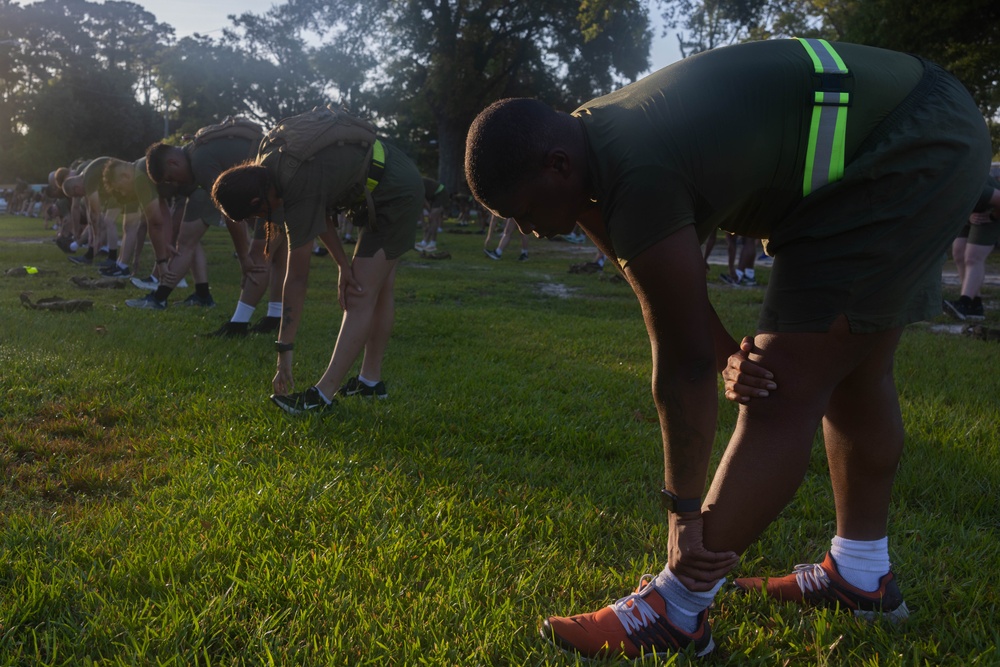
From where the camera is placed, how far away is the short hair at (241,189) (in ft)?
12.7

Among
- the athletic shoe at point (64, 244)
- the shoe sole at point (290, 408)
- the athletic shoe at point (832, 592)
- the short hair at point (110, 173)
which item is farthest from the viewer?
the athletic shoe at point (64, 244)

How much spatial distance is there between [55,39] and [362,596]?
73.3 m

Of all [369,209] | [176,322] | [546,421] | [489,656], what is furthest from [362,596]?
[176,322]

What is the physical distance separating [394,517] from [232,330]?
392 cm

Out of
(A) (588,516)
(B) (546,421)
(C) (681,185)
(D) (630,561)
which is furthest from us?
(B) (546,421)

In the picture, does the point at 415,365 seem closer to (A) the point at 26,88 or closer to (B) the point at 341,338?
(B) the point at 341,338

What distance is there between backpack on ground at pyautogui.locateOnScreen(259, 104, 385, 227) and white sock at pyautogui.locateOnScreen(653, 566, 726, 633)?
8.73 feet

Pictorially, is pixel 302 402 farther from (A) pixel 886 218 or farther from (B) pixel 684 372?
(A) pixel 886 218

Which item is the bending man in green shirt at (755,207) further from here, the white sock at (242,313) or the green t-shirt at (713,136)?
the white sock at (242,313)

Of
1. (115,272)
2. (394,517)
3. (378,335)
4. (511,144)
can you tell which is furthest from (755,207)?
(115,272)

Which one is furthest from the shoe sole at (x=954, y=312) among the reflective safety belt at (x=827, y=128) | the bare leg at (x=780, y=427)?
the reflective safety belt at (x=827, y=128)

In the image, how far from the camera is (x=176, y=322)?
→ 674 centimetres

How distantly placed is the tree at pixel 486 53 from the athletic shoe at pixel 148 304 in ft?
85.8

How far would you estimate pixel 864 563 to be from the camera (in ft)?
7.18
